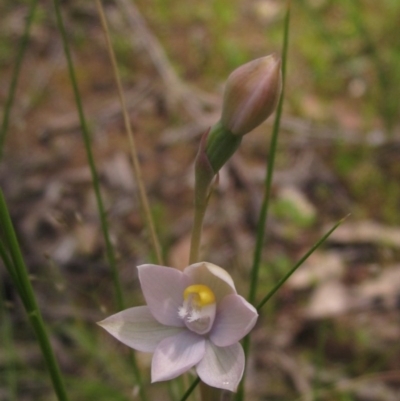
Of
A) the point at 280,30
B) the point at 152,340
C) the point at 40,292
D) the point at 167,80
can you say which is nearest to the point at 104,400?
the point at 40,292

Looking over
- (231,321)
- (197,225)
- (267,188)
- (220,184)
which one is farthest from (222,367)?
(220,184)

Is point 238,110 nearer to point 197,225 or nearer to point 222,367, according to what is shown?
point 197,225

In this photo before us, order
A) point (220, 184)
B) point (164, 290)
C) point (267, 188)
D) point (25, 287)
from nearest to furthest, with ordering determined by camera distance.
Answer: point (25, 287) < point (164, 290) < point (267, 188) < point (220, 184)

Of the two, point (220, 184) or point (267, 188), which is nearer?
point (267, 188)

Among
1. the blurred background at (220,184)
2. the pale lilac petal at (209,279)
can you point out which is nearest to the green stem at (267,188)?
the pale lilac petal at (209,279)

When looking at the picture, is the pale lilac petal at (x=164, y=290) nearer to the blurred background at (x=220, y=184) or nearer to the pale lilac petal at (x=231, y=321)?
the pale lilac petal at (x=231, y=321)

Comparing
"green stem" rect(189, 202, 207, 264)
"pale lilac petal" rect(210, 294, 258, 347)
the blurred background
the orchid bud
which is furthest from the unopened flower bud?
the blurred background

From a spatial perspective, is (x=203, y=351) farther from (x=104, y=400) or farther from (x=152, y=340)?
(x=104, y=400)
